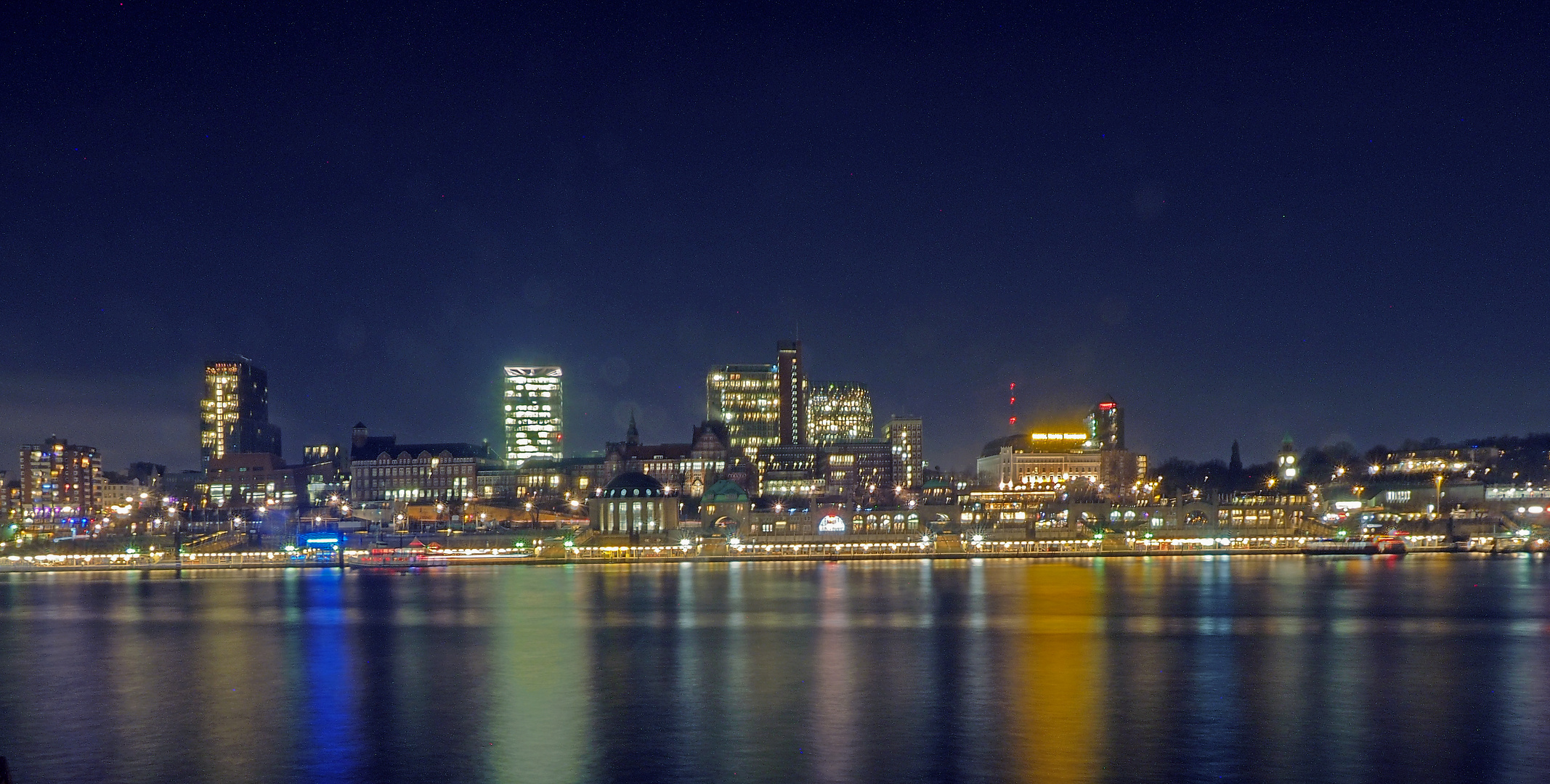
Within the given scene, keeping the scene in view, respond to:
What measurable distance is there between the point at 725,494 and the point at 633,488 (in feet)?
45.6

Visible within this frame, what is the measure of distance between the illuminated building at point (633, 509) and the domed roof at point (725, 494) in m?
8.19

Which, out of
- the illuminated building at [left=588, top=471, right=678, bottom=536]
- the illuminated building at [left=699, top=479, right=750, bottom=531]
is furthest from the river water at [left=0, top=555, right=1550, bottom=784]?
the illuminated building at [left=699, top=479, right=750, bottom=531]

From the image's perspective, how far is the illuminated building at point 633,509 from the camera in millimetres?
140500

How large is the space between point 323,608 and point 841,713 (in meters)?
41.2

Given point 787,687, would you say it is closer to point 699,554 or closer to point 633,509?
point 699,554

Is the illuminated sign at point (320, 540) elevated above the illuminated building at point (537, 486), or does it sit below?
below

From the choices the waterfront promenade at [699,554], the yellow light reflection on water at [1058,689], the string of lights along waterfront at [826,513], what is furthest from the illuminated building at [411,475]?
the yellow light reflection on water at [1058,689]

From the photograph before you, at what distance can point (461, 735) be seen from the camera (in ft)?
105

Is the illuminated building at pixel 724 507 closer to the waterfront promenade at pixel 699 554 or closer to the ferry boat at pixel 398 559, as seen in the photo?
the waterfront promenade at pixel 699 554

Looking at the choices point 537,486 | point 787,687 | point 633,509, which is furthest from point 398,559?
point 787,687

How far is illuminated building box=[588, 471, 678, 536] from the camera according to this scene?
140 metres

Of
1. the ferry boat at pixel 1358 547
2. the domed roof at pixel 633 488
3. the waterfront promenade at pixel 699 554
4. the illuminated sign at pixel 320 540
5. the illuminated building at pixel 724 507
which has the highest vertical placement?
the domed roof at pixel 633 488

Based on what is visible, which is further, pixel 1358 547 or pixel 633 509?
pixel 633 509

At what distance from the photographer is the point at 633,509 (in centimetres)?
14112
